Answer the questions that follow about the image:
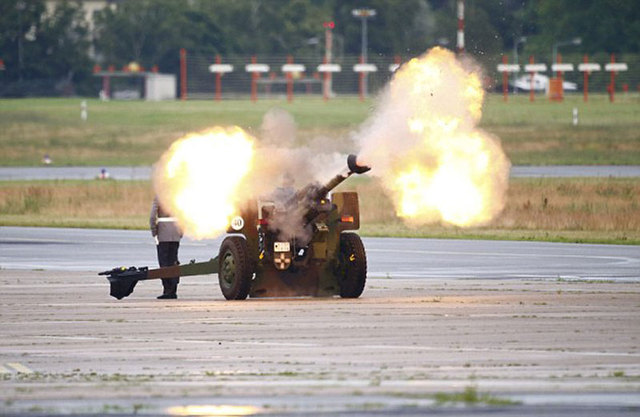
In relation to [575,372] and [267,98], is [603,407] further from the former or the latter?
[267,98]

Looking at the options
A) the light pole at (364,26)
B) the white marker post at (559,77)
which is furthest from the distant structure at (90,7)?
the white marker post at (559,77)

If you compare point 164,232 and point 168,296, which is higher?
point 164,232

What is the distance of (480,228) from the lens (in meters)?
45.8

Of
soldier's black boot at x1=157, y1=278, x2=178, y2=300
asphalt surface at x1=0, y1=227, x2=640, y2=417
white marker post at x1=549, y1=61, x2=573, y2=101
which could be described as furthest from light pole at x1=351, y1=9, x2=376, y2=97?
soldier's black boot at x1=157, y1=278, x2=178, y2=300

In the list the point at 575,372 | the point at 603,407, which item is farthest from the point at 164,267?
the point at 603,407

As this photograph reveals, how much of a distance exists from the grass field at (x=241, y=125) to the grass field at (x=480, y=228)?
69.9 feet

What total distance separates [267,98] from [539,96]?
73.6ft

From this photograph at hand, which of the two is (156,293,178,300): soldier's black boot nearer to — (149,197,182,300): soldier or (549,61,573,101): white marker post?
(149,197,182,300): soldier

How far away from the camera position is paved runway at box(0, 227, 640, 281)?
30.7 m

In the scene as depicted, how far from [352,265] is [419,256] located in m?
10.8

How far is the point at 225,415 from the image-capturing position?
13.4 m

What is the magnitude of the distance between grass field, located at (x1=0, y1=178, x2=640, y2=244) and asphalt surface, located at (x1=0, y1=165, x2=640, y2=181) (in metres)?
5.77

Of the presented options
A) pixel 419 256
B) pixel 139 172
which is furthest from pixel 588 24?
pixel 419 256

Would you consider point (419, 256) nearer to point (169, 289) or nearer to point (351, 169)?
point (169, 289)
